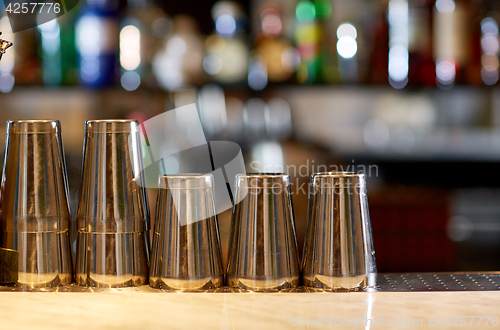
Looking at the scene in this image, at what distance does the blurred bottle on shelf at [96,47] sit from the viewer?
68.8 inches

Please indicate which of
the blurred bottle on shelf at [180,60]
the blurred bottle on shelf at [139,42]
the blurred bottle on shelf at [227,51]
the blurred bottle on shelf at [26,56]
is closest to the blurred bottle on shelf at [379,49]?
the blurred bottle on shelf at [227,51]

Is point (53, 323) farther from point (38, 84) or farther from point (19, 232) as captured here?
point (38, 84)

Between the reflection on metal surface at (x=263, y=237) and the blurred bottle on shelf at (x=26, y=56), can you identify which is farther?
the blurred bottle on shelf at (x=26, y=56)

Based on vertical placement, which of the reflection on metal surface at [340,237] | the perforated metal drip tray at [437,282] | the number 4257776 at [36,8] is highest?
the number 4257776 at [36,8]

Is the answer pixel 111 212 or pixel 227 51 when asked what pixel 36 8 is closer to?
pixel 111 212

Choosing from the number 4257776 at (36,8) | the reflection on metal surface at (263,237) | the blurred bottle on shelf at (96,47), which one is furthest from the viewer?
the blurred bottle on shelf at (96,47)

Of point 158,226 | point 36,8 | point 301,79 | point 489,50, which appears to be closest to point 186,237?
point 158,226

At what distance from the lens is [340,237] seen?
58 cm

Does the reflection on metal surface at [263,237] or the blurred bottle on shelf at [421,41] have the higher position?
the blurred bottle on shelf at [421,41]

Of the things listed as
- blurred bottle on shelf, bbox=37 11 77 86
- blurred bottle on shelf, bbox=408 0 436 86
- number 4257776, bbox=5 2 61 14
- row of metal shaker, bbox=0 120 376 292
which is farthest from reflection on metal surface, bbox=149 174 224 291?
blurred bottle on shelf, bbox=408 0 436 86

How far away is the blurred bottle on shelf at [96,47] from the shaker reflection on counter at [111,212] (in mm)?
1207

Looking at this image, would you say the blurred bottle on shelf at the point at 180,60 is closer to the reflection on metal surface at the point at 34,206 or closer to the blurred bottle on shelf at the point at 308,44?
the blurred bottle on shelf at the point at 308,44

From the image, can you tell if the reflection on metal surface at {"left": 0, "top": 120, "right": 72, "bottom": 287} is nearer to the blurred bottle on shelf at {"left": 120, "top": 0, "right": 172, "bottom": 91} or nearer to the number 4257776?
the number 4257776

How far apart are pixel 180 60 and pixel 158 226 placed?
1321 millimetres
